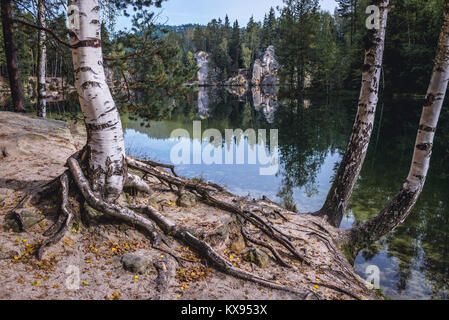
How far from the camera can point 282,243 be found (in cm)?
562

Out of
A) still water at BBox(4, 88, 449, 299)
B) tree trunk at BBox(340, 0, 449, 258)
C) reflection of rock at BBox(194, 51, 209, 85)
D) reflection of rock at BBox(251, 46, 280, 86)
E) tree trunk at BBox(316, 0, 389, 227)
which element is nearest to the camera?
tree trunk at BBox(340, 0, 449, 258)

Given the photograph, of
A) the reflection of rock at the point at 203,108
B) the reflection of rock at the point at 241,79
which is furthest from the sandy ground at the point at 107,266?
the reflection of rock at the point at 241,79

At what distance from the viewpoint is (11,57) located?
10180 mm

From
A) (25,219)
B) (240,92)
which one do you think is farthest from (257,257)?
(240,92)

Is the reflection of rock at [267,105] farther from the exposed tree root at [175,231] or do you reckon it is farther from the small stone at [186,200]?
the exposed tree root at [175,231]

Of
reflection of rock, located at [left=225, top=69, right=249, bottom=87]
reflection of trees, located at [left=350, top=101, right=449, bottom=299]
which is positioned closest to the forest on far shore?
reflection of trees, located at [left=350, top=101, right=449, bottom=299]

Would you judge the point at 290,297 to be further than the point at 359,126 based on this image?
No

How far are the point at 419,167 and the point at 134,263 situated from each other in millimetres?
6254

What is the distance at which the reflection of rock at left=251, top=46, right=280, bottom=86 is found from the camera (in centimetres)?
9731

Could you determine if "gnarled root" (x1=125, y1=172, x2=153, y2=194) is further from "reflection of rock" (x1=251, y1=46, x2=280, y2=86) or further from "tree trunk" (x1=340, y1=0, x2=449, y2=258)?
Result: "reflection of rock" (x1=251, y1=46, x2=280, y2=86)

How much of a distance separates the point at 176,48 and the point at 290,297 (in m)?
6.61

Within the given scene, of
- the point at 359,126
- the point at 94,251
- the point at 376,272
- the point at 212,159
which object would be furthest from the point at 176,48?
the point at 212,159

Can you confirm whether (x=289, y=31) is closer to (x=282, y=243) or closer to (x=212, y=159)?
(x=212, y=159)

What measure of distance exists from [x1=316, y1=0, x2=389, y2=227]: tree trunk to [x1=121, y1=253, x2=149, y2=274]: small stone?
203 inches
